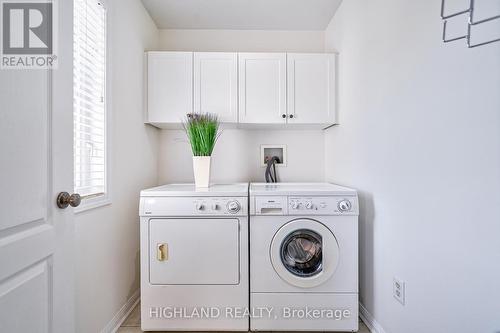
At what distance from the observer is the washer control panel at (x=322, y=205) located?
173cm

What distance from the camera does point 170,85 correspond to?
2256 mm

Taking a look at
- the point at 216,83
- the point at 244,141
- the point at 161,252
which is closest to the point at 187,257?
the point at 161,252

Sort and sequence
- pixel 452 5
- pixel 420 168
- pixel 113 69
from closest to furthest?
pixel 452 5, pixel 420 168, pixel 113 69

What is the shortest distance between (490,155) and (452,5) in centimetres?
61

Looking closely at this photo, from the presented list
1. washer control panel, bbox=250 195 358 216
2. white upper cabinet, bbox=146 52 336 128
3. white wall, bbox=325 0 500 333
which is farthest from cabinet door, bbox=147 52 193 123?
white wall, bbox=325 0 500 333

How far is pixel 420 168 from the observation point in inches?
49.3

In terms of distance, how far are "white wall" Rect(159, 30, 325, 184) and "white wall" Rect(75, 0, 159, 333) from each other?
278mm

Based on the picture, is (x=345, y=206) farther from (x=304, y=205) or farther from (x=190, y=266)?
(x=190, y=266)

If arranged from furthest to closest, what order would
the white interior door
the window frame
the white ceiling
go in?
the white ceiling, the window frame, the white interior door

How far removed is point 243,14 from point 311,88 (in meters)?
0.89

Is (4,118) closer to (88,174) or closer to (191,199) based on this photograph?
(88,174)

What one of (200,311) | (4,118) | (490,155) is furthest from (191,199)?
(490,155)

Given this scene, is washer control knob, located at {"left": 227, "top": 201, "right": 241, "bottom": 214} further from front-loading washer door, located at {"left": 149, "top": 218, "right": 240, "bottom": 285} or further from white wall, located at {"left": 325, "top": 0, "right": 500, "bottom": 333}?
white wall, located at {"left": 325, "top": 0, "right": 500, "bottom": 333}

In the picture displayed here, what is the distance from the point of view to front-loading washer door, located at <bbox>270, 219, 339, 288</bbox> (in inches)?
67.4
